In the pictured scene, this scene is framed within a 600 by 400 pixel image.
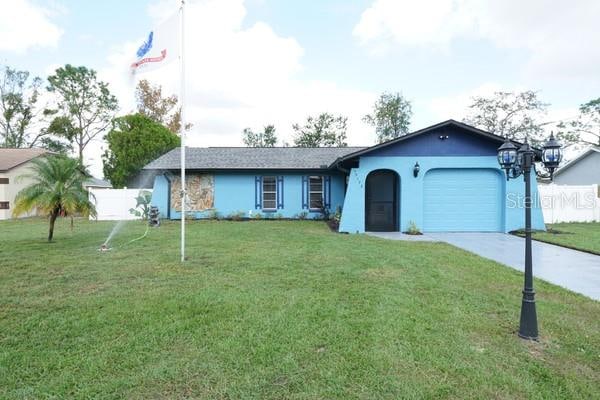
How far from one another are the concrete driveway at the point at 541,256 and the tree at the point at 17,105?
33.6 m

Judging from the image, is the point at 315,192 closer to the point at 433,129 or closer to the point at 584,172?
the point at 433,129

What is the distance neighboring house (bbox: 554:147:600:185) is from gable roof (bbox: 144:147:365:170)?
51.8 feet

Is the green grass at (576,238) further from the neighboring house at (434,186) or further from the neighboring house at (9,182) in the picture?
the neighboring house at (9,182)

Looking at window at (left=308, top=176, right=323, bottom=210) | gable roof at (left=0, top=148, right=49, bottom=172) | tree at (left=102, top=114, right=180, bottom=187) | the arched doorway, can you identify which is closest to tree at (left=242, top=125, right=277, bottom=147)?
tree at (left=102, top=114, right=180, bottom=187)

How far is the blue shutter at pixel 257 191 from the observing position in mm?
15117

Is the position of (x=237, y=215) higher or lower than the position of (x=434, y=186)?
lower

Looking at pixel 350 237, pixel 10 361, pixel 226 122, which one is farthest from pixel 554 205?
pixel 226 122

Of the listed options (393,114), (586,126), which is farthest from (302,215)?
(586,126)

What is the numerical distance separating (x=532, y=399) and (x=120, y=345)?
329 cm

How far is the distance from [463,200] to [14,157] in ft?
79.5

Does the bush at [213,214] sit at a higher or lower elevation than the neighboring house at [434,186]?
lower

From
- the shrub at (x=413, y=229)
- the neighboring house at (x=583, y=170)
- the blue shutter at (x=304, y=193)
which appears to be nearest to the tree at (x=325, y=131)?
the neighboring house at (x=583, y=170)

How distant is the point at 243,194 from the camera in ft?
49.6

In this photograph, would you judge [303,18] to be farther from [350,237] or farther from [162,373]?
[162,373]
